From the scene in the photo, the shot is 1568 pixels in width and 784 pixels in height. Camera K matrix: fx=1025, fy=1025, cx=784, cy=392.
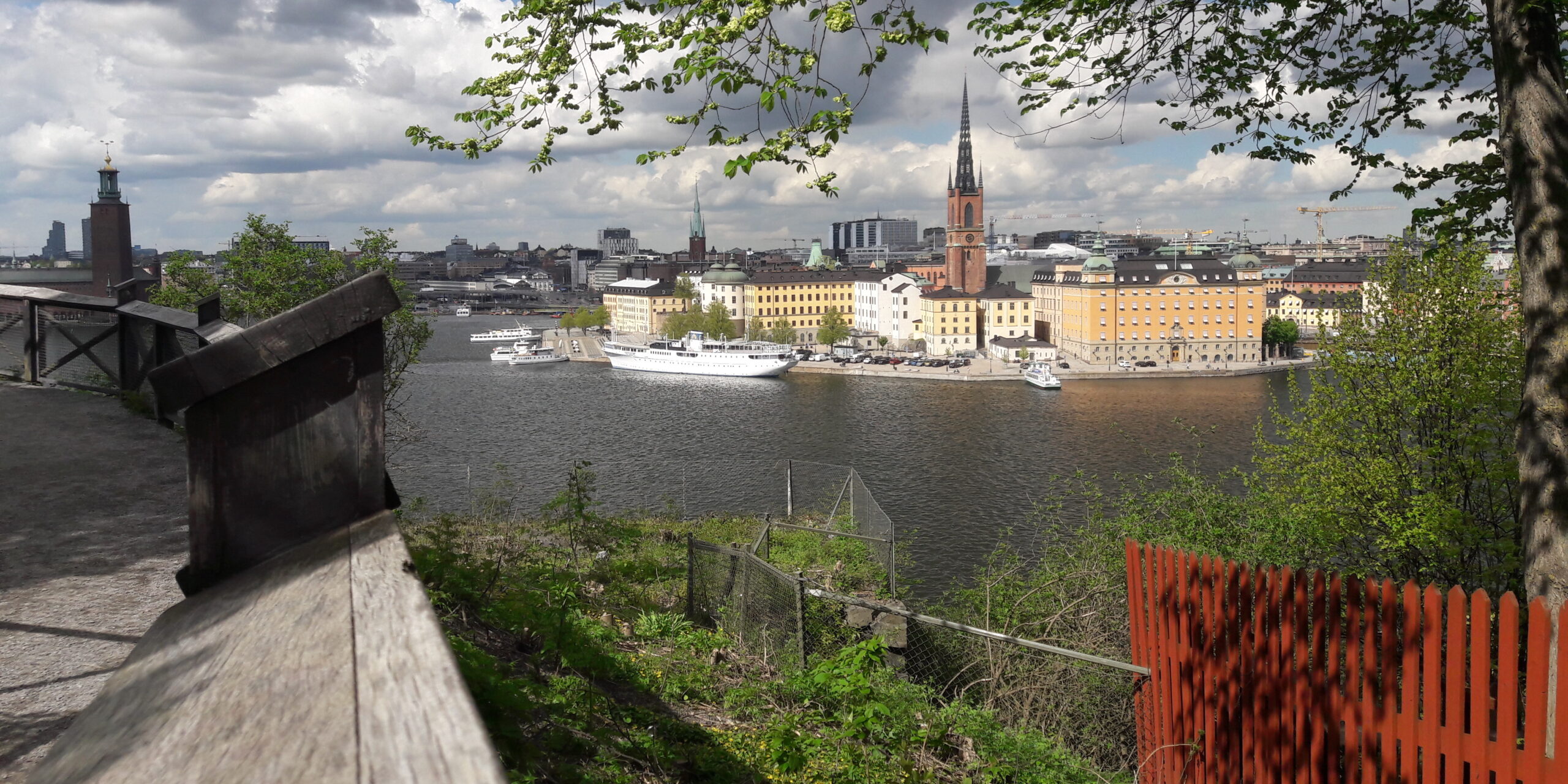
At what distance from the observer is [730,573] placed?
8031mm

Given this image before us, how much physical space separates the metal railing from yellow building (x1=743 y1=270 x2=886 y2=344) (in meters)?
92.6

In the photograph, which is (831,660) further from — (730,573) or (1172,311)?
(1172,311)

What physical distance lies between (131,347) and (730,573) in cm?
439

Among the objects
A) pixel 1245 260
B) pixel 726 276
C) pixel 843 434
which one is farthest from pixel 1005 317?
pixel 843 434

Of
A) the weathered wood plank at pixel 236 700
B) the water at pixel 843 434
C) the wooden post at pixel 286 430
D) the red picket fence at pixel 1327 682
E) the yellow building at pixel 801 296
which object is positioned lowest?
the water at pixel 843 434

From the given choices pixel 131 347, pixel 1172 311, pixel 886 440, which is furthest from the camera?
pixel 1172 311

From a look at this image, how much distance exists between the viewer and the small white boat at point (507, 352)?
72.2m

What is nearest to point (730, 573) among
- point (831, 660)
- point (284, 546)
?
point (831, 660)

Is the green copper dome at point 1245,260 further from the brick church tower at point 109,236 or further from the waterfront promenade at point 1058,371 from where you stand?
the brick church tower at point 109,236

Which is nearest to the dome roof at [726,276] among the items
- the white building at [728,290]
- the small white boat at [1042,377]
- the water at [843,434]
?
the white building at [728,290]

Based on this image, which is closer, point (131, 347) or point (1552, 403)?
point (1552, 403)

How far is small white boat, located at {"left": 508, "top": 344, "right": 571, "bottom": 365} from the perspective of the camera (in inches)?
2810

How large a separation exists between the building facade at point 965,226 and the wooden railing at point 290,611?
325ft

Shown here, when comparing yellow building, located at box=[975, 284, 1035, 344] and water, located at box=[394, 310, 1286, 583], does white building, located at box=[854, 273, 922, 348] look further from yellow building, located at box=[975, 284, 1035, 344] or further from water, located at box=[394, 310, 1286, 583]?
water, located at box=[394, 310, 1286, 583]
